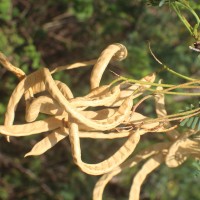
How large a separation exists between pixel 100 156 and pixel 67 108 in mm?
2148

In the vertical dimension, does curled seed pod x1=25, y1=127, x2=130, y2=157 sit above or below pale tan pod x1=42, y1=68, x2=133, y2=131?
below

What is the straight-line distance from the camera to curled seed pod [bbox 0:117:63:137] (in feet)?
3.89

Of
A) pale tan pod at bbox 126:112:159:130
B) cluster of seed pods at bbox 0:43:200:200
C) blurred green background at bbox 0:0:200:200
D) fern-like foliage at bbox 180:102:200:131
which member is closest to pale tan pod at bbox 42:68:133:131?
cluster of seed pods at bbox 0:43:200:200

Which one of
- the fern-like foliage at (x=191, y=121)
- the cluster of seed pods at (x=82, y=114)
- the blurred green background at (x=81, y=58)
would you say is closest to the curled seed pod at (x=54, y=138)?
the cluster of seed pods at (x=82, y=114)

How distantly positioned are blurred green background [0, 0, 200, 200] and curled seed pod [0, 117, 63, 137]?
4.39ft

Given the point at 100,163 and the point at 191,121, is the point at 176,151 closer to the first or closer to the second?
the point at 191,121

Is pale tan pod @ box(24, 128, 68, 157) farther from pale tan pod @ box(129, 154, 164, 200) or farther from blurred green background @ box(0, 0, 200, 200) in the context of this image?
blurred green background @ box(0, 0, 200, 200)

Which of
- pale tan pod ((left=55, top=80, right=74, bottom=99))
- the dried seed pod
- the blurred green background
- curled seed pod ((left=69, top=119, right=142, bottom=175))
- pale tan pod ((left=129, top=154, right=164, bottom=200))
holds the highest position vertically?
pale tan pod ((left=55, top=80, right=74, bottom=99))

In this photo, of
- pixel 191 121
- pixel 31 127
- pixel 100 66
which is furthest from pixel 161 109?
pixel 31 127

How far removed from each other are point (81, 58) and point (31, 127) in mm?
1818

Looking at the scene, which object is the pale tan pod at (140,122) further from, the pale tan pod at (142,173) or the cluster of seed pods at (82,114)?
the pale tan pod at (142,173)

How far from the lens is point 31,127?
1219 mm

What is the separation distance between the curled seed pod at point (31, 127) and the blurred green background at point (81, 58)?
134cm

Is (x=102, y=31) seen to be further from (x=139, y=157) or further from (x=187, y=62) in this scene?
(x=139, y=157)
